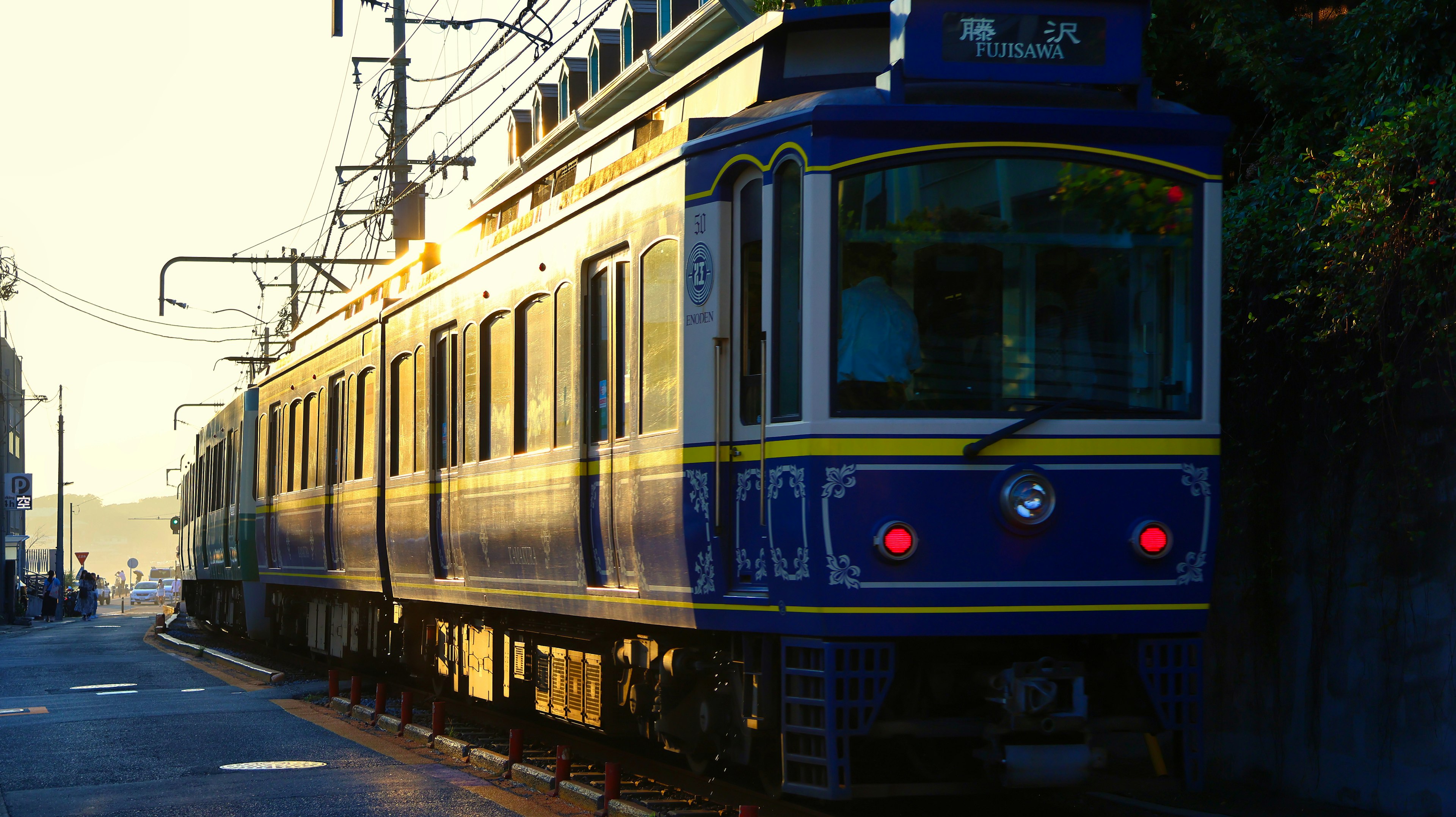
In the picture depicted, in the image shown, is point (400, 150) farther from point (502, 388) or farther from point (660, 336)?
point (660, 336)

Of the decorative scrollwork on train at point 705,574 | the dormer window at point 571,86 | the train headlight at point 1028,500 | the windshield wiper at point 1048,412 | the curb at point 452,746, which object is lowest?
the curb at point 452,746

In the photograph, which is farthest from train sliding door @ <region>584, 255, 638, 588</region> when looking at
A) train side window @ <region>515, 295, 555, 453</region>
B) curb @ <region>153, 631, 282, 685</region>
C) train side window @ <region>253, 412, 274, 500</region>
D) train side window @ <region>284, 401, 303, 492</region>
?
train side window @ <region>253, 412, 274, 500</region>

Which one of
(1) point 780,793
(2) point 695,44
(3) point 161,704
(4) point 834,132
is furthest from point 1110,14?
(2) point 695,44

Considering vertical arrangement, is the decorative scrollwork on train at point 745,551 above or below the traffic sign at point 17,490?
above

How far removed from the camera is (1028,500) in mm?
7262

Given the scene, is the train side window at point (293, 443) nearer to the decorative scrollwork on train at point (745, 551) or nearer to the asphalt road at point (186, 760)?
the asphalt road at point (186, 760)

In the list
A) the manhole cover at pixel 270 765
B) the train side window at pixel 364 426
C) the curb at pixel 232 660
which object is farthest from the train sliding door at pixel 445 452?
the curb at pixel 232 660

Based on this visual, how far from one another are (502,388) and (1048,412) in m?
4.60

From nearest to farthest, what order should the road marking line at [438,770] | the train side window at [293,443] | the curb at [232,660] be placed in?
the road marking line at [438,770]
the curb at [232,660]
the train side window at [293,443]

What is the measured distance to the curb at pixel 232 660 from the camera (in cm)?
1805

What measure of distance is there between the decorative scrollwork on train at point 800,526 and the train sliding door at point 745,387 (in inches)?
5.6

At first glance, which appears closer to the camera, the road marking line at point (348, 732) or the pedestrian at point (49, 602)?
the road marking line at point (348, 732)

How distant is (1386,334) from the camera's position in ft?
27.3

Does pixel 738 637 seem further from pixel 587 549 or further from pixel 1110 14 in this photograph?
pixel 1110 14
